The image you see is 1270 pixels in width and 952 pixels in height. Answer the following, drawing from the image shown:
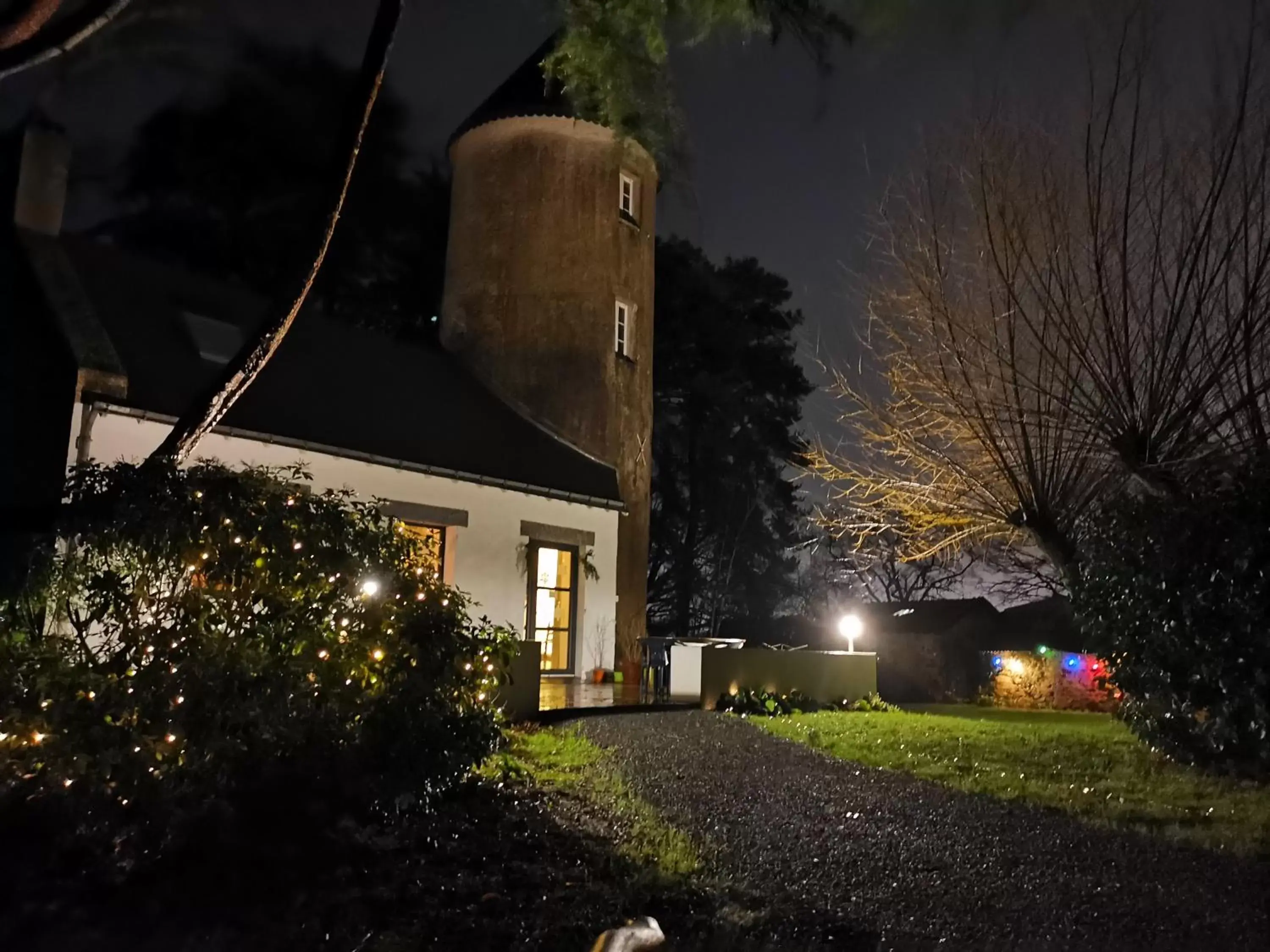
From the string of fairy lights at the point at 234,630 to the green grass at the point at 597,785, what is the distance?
2.62 ft

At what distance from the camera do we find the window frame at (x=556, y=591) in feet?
45.9

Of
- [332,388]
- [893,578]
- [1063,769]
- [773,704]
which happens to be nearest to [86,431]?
[332,388]

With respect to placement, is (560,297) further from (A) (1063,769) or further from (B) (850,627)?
(A) (1063,769)

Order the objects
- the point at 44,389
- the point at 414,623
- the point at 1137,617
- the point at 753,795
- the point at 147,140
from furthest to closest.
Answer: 1. the point at 147,140
2. the point at 44,389
3. the point at 1137,617
4. the point at 753,795
5. the point at 414,623

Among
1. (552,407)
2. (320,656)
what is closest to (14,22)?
(320,656)

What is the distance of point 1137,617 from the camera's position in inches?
334

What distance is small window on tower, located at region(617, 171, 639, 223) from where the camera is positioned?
56.1 ft

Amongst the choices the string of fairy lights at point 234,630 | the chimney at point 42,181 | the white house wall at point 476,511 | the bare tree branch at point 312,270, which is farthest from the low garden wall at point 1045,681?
the chimney at point 42,181

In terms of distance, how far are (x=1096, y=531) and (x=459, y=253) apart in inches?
458

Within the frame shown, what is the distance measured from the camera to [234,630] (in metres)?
5.22

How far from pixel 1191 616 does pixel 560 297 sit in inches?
430

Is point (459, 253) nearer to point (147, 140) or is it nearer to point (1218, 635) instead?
point (147, 140)

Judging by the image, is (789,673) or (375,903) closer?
(375,903)

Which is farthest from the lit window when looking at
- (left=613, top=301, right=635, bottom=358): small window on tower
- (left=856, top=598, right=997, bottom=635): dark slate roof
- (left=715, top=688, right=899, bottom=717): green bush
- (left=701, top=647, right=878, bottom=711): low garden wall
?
(left=856, top=598, right=997, bottom=635): dark slate roof
